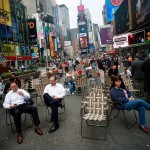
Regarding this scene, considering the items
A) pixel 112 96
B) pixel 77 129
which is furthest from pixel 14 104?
pixel 112 96

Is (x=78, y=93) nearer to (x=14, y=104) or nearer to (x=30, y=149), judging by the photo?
(x=14, y=104)

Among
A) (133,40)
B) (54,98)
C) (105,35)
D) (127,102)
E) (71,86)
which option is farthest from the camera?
(105,35)

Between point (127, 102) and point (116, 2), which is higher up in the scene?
point (116, 2)

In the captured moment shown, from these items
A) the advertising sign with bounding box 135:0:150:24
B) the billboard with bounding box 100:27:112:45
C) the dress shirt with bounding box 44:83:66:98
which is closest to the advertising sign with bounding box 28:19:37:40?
the billboard with bounding box 100:27:112:45

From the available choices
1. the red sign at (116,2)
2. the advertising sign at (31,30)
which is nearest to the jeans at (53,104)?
the red sign at (116,2)

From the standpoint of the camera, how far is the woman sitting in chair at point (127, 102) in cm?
496

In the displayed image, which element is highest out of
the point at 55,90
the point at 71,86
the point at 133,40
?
the point at 133,40

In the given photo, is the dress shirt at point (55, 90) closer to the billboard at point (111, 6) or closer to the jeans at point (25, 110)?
the jeans at point (25, 110)

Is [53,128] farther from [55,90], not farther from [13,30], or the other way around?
[13,30]

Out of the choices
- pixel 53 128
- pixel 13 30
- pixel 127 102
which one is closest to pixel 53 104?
pixel 53 128

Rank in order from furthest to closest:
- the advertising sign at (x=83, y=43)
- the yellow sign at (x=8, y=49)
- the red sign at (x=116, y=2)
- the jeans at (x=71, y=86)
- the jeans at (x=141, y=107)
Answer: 1. the advertising sign at (x=83, y=43)
2. the red sign at (x=116, y=2)
3. the yellow sign at (x=8, y=49)
4. the jeans at (x=71, y=86)
5. the jeans at (x=141, y=107)

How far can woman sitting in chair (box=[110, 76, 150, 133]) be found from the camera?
496cm

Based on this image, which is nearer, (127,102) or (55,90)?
(127,102)

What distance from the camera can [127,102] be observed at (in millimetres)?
5266
